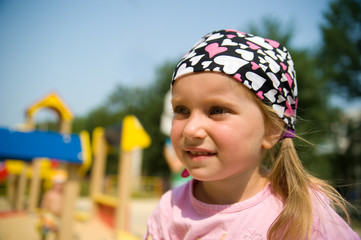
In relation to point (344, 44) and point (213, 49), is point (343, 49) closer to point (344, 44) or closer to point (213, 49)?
point (344, 44)

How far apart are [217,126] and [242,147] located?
0.42 feet

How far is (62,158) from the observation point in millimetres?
2959

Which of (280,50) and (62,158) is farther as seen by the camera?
(62,158)

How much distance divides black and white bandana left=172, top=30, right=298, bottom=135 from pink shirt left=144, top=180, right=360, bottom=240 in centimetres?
35

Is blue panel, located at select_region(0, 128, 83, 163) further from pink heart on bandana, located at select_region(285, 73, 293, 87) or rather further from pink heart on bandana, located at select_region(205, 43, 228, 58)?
pink heart on bandana, located at select_region(285, 73, 293, 87)

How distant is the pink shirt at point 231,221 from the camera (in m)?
1.04

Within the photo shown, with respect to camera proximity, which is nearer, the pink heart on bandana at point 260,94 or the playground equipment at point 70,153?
the pink heart on bandana at point 260,94

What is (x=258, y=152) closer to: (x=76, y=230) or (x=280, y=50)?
(x=280, y=50)

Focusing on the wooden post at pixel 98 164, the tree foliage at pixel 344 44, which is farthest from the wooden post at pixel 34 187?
the tree foliage at pixel 344 44

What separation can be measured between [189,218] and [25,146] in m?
2.41

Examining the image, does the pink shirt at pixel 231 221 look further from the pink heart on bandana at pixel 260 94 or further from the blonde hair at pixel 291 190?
the pink heart on bandana at pixel 260 94

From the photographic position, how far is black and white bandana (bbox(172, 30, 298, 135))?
3.54 ft

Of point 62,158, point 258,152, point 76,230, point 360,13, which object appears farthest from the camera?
point 360,13

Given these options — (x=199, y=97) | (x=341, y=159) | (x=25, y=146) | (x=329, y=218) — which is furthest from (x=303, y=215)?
(x=341, y=159)
